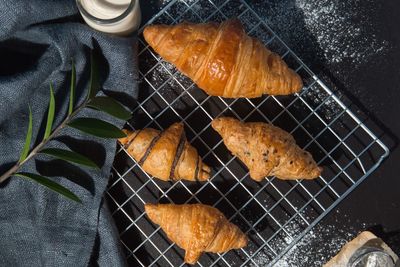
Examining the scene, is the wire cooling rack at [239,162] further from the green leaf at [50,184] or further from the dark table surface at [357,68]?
the green leaf at [50,184]

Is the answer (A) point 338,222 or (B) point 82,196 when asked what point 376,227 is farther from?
(B) point 82,196

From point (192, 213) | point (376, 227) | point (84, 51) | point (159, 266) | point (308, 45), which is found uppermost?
point (308, 45)

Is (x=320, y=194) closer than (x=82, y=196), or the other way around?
(x=82, y=196)

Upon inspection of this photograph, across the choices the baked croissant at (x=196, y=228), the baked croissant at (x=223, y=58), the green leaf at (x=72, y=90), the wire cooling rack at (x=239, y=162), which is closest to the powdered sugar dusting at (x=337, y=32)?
the wire cooling rack at (x=239, y=162)

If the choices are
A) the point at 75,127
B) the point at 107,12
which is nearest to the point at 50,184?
the point at 75,127

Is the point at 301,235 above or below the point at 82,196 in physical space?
above

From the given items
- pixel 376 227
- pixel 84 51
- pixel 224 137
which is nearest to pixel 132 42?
pixel 84 51

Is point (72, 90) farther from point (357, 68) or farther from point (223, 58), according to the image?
point (357, 68)
